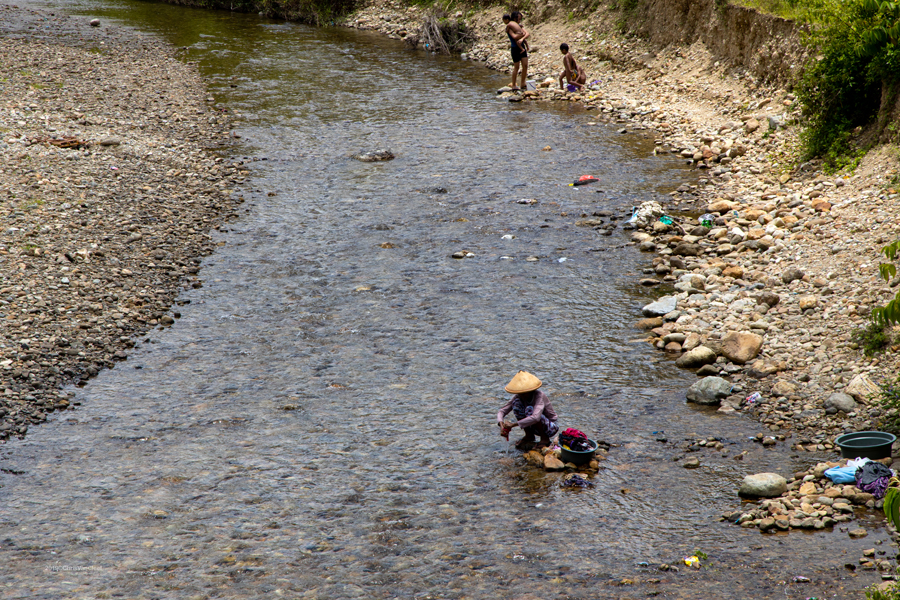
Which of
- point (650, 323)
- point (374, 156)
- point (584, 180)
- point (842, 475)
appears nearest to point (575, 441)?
point (842, 475)

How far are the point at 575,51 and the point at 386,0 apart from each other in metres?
14.2

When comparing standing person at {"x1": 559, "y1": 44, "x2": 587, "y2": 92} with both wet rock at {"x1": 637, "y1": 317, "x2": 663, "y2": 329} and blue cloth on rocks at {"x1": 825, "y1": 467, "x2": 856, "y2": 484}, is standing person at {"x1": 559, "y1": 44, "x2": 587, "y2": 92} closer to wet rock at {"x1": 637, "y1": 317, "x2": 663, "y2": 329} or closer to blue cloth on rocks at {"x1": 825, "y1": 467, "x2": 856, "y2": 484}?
wet rock at {"x1": 637, "y1": 317, "x2": 663, "y2": 329}

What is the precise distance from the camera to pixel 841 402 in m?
7.96

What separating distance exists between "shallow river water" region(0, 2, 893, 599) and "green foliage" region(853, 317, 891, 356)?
1.65m

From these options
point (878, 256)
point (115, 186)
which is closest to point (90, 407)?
point (115, 186)

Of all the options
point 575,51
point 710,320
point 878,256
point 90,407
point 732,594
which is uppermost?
Result: point 575,51

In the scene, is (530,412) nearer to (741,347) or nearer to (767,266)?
(741,347)

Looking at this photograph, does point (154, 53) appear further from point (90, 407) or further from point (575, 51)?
point (90, 407)

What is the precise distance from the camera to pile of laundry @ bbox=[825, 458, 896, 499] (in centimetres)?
660

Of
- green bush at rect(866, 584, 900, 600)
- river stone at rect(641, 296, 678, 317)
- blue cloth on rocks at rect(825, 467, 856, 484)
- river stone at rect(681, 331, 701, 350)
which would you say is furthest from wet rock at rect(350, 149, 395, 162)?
green bush at rect(866, 584, 900, 600)

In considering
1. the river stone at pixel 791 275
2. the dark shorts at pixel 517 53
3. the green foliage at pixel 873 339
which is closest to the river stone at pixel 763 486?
the green foliage at pixel 873 339

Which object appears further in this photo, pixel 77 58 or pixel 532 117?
pixel 77 58

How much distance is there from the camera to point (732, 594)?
19.3ft

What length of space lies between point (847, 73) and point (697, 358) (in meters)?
7.13
